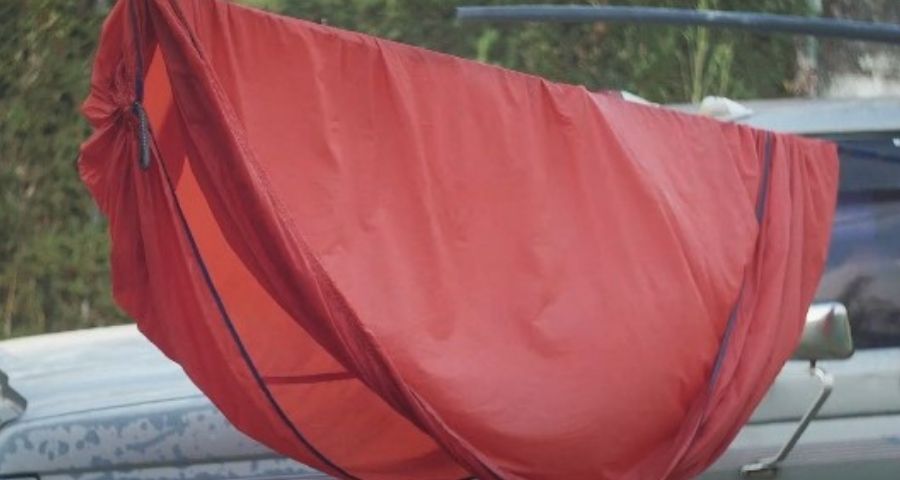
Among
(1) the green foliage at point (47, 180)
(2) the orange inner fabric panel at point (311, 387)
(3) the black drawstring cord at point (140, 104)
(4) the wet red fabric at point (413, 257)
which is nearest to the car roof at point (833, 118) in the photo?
(4) the wet red fabric at point (413, 257)

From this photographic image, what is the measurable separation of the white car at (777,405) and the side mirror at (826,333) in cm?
21

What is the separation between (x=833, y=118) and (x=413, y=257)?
1.61 metres

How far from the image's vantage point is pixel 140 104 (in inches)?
105

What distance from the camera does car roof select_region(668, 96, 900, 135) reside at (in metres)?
3.89

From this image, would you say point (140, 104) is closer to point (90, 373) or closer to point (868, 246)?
point (90, 373)

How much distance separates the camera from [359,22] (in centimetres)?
782

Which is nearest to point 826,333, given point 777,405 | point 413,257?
point 777,405

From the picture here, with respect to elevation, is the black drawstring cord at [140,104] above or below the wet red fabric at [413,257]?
above

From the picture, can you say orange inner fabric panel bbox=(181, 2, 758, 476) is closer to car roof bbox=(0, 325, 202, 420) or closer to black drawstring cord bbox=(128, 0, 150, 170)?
black drawstring cord bbox=(128, 0, 150, 170)

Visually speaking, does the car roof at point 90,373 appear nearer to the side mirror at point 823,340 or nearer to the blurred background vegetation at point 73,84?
the side mirror at point 823,340

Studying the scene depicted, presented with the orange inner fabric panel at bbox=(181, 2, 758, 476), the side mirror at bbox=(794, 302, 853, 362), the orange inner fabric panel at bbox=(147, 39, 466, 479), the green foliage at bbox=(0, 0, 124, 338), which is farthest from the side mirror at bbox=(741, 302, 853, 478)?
the green foliage at bbox=(0, 0, 124, 338)

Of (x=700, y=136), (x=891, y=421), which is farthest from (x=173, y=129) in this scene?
(x=891, y=421)

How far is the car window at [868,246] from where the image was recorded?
149 inches

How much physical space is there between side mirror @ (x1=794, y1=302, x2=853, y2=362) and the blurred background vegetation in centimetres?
447
